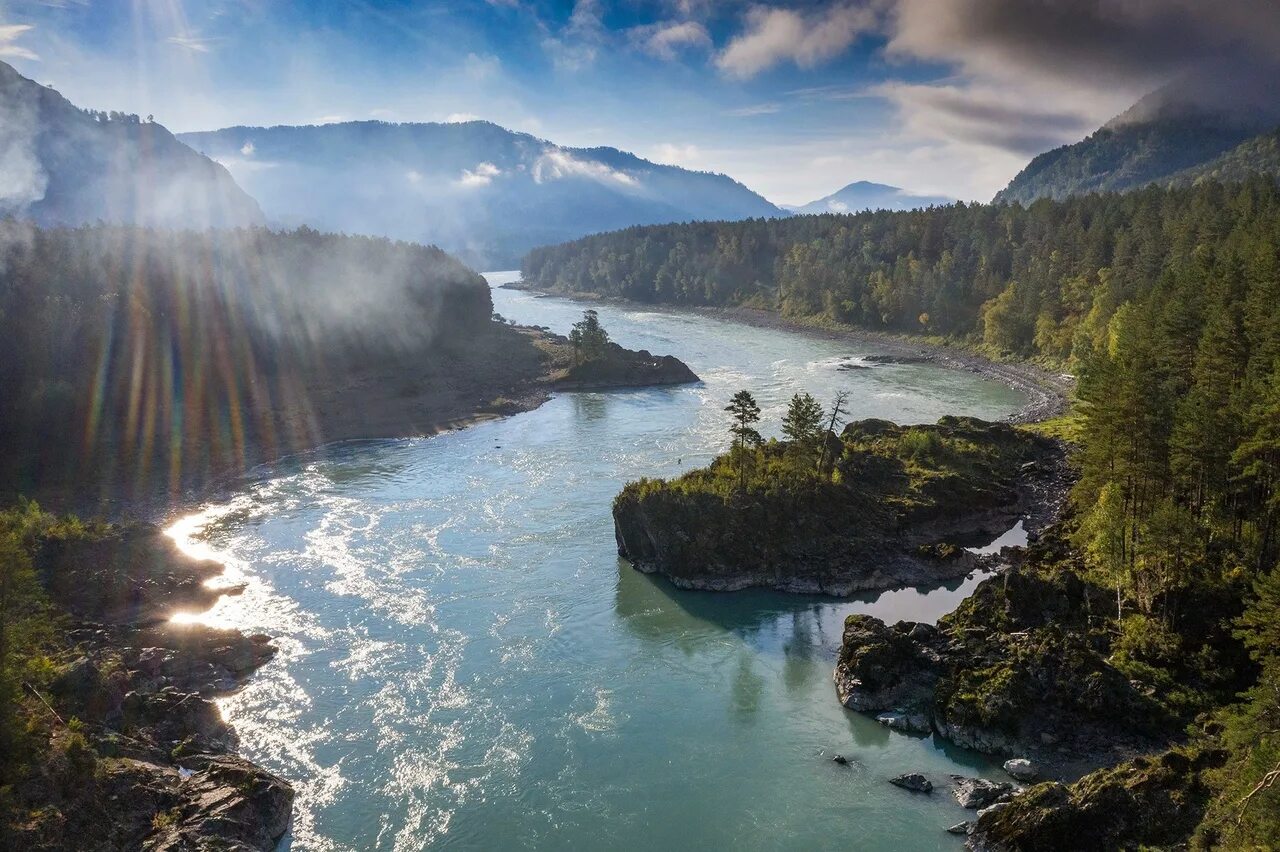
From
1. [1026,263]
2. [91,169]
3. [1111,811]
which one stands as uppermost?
[91,169]

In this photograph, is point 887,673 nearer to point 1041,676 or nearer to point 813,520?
point 1041,676

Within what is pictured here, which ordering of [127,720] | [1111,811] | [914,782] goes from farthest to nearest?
1. [127,720]
2. [914,782]
3. [1111,811]

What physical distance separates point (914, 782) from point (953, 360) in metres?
111

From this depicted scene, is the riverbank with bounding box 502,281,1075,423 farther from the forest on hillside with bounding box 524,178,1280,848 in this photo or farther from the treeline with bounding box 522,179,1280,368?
the forest on hillside with bounding box 524,178,1280,848

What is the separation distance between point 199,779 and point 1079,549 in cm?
4811

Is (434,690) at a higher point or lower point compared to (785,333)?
lower

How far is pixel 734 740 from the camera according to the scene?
116 ft

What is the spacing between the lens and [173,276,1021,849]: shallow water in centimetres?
3070

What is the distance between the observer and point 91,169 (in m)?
164

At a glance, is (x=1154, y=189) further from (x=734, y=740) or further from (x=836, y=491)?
(x=734, y=740)

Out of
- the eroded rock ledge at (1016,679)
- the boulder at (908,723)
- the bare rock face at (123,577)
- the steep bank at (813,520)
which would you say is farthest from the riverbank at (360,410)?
the boulder at (908,723)

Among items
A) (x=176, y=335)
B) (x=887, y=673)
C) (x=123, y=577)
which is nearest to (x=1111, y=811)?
(x=887, y=673)

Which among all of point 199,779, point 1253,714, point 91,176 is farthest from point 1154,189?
point 91,176

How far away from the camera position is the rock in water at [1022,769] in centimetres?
3238
